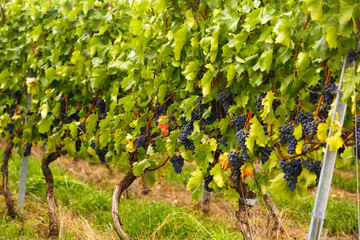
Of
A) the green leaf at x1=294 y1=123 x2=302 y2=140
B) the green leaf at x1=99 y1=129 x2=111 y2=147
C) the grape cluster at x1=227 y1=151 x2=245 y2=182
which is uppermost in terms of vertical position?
the green leaf at x1=294 y1=123 x2=302 y2=140

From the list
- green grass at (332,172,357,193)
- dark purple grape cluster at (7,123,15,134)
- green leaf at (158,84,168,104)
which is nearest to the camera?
green leaf at (158,84,168,104)

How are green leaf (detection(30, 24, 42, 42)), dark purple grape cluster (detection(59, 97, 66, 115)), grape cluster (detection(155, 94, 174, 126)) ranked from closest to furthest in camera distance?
grape cluster (detection(155, 94, 174, 126)), dark purple grape cluster (detection(59, 97, 66, 115)), green leaf (detection(30, 24, 42, 42))

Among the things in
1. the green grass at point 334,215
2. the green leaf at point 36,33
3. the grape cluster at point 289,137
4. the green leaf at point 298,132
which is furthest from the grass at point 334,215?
the green leaf at point 36,33

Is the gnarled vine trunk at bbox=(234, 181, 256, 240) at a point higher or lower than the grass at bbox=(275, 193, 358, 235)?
higher

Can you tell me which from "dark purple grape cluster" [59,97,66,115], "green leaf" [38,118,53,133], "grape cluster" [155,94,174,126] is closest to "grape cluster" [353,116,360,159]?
"grape cluster" [155,94,174,126]

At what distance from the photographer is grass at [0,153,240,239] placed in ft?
12.2

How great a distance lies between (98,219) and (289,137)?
10.5 ft

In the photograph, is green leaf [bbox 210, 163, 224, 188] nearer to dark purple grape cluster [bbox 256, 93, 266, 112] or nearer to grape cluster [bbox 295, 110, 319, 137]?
dark purple grape cluster [bbox 256, 93, 266, 112]

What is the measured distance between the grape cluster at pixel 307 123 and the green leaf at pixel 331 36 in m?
0.40

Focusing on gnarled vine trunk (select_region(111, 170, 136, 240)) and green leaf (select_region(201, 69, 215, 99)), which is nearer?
green leaf (select_region(201, 69, 215, 99))

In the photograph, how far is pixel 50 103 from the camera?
406cm

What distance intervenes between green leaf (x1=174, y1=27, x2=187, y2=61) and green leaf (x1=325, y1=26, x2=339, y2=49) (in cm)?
104

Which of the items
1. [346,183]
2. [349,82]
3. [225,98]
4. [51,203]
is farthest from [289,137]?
[346,183]

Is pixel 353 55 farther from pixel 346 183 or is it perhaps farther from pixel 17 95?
pixel 346 183
